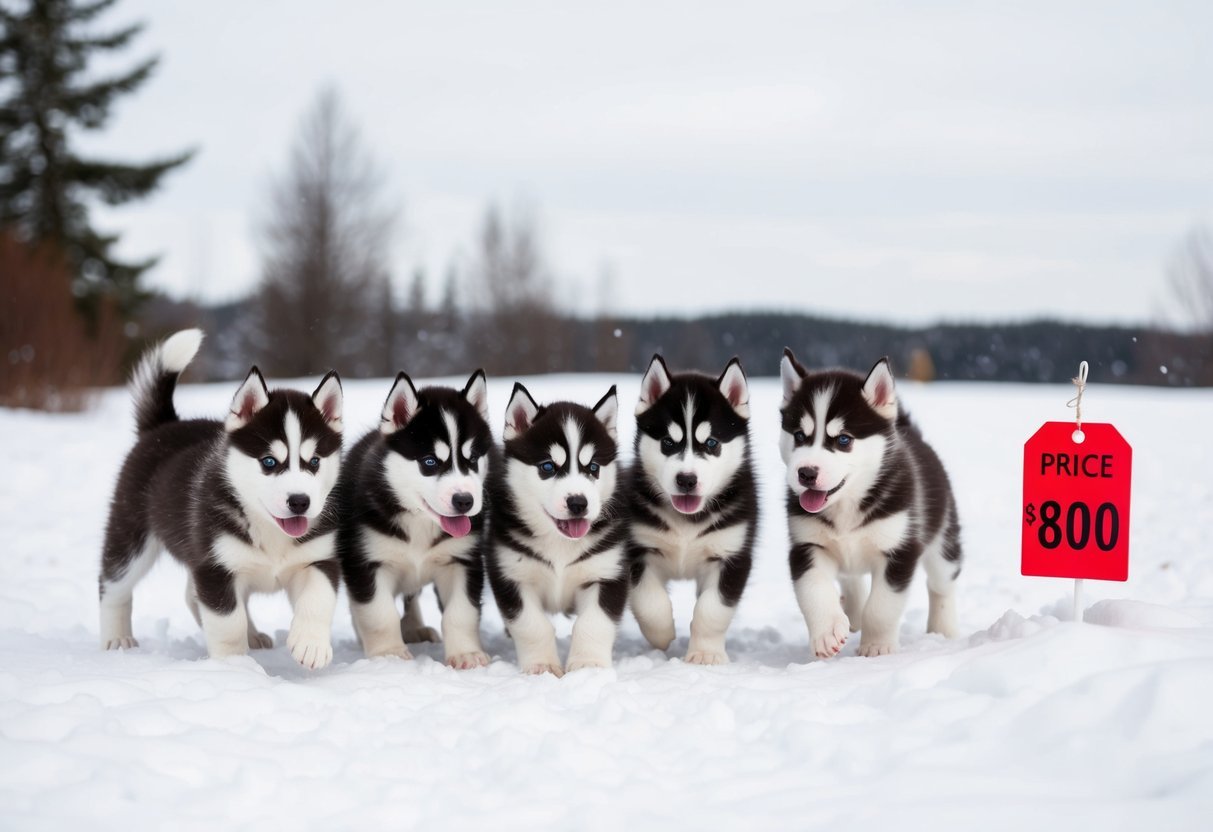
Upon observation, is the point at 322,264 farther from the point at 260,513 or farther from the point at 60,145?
the point at 260,513

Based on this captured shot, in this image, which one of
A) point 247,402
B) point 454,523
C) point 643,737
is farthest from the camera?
Result: point 454,523

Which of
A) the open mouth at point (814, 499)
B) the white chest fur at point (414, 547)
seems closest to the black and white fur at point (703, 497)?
the open mouth at point (814, 499)

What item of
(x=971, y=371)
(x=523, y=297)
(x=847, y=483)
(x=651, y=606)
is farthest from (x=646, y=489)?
(x=523, y=297)

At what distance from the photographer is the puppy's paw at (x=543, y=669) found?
4.48 m

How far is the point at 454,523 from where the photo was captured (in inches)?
178

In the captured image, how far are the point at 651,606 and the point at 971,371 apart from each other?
21.7 m

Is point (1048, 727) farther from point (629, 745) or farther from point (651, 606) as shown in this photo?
point (651, 606)

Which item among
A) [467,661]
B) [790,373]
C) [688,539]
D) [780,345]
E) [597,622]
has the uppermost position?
[780,345]

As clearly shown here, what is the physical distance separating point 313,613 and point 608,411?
60.7 inches

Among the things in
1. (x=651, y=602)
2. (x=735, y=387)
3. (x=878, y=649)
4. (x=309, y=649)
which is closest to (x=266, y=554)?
(x=309, y=649)

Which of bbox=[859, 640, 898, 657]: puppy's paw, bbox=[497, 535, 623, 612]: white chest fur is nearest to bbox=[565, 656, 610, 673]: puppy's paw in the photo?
bbox=[497, 535, 623, 612]: white chest fur

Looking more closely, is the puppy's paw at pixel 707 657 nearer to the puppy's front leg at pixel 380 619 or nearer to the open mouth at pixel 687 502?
the open mouth at pixel 687 502

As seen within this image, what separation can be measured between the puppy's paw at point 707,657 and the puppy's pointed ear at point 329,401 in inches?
73.7

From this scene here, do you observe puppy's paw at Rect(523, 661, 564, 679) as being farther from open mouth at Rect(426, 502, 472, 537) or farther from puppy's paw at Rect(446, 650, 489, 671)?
open mouth at Rect(426, 502, 472, 537)
